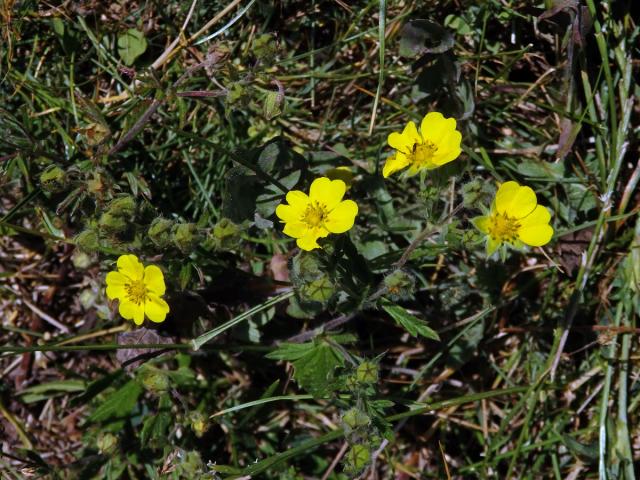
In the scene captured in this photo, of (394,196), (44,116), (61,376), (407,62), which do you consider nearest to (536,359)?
(394,196)

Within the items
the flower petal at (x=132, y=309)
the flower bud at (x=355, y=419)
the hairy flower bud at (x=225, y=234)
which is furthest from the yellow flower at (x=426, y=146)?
the flower petal at (x=132, y=309)

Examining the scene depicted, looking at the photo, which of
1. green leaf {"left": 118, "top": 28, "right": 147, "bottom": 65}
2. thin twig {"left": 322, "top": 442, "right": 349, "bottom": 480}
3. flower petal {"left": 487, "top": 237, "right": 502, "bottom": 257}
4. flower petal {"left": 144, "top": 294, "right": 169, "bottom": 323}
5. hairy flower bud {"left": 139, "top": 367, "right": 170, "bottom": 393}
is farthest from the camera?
green leaf {"left": 118, "top": 28, "right": 147, "bottom": 65}

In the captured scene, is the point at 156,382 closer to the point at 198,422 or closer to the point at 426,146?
the point at 198,422

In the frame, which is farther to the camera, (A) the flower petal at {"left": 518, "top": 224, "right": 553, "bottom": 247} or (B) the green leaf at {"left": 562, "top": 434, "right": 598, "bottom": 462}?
(B) the green leaf at {"left": 562, "top": 434, "right": 598, "bottom": 462}

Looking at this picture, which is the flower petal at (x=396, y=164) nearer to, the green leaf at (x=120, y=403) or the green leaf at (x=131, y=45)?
the green leaf at (x=131, y=45)

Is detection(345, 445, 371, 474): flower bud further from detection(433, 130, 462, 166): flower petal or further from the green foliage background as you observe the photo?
detection(433, 130, 462, 166): flower petal

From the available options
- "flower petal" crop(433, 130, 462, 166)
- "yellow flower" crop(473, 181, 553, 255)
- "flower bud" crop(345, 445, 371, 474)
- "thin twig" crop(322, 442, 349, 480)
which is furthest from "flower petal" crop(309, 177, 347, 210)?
"thin twig" crop(322, 442, 349, 480)

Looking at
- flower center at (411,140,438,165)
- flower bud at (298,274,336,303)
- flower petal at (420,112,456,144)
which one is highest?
flower petal at (420,112,456,144)

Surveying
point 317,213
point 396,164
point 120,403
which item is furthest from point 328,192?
point 120,403
